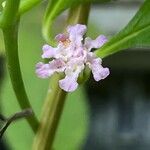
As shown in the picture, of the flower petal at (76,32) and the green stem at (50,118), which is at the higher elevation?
the flower petal at (76,32)

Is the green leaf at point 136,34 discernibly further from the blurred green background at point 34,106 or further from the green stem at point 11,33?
the blurred green background at point 34,106

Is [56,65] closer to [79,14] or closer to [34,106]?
[79,14]

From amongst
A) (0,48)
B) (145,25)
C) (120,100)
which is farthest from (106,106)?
(145,25)

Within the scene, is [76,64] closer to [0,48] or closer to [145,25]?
[145,25]

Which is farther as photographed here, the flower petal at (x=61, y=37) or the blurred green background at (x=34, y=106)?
the blurred green background at (x=34, y=106)

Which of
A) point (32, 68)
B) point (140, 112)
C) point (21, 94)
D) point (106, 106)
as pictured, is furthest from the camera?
point (106, 106)

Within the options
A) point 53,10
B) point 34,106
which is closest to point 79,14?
point 53,10

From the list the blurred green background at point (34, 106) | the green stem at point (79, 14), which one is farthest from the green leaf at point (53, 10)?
the blurred green background at point (34, 106)
